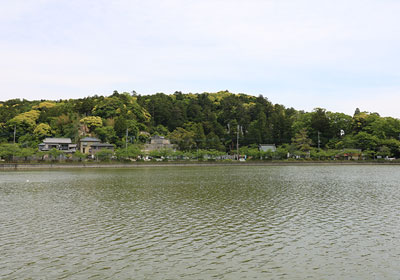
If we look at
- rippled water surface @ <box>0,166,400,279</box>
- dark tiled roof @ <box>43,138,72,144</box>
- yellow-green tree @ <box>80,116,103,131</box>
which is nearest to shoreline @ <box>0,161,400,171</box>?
dark tiled roof @ <box>43,138,72,144</box>

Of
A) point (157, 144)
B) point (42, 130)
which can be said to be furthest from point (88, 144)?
point (157, 144)

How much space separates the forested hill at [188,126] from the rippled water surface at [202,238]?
204 feet

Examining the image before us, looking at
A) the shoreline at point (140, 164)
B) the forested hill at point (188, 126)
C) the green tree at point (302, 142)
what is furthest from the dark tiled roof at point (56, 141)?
the green tree at point (302, 142)

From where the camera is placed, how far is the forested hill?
249 feet

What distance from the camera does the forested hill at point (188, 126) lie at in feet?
249

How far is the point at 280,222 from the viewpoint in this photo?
13.1 m

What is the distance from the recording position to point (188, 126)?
100375 mm

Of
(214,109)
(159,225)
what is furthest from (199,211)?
(214,109)

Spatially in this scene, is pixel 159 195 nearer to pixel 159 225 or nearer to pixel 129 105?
pixel 159 225

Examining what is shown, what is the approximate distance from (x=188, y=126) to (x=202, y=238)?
89835mm

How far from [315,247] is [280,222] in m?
3.31

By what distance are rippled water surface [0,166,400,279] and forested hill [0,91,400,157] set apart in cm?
6207

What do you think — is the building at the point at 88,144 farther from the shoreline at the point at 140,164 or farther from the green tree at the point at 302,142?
the green tree at the point at 302,142

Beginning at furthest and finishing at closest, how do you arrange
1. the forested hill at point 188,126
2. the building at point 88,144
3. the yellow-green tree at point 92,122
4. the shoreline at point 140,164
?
the yellow-green tree at point 92,122 < the building at point 88,144 < the forested hill at point 188,126 < the shoreline at point 140,164
